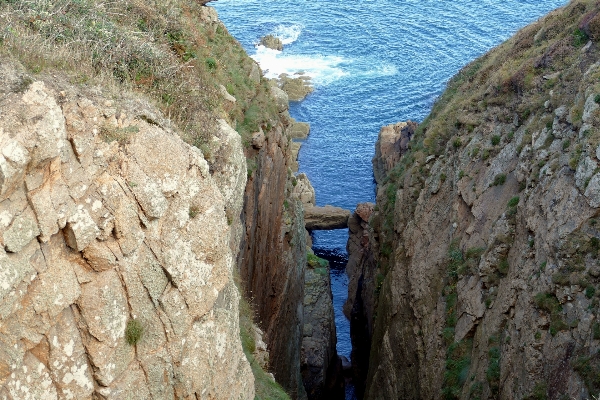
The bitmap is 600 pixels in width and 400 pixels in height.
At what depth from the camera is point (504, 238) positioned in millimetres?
29156

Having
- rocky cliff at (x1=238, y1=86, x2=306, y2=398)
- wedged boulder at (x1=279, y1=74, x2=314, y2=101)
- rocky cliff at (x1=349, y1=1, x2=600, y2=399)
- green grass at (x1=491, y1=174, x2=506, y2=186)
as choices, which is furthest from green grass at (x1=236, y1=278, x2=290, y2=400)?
wedged boulder at (x1=279, y1=74, x2=314, y2=101)

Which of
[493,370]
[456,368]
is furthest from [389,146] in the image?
[493,370]

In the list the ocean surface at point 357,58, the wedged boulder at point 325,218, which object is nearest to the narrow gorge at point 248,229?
the wedged boulder at point 325,218

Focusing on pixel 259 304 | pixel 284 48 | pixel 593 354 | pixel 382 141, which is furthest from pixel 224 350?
pixel 284 48

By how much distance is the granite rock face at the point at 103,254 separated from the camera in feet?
43.3

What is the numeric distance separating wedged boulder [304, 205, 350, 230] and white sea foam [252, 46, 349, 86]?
1048 inches

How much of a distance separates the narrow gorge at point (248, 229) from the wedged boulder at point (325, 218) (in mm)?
8976

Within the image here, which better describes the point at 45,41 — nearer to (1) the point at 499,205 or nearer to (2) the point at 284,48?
(1) the point at 499,205

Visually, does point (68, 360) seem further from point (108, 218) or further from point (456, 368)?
point (456, 368)

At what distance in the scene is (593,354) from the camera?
21.8m

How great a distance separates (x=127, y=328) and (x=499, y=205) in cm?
2114

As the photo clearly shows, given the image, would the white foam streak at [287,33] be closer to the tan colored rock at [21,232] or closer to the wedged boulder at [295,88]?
the wedged boulder at [295,88]

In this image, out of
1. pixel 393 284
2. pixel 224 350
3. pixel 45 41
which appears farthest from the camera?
pixel 393 284

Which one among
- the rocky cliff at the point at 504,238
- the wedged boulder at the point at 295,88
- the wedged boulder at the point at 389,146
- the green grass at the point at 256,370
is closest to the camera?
the rocky cliff at the point at 504,238
